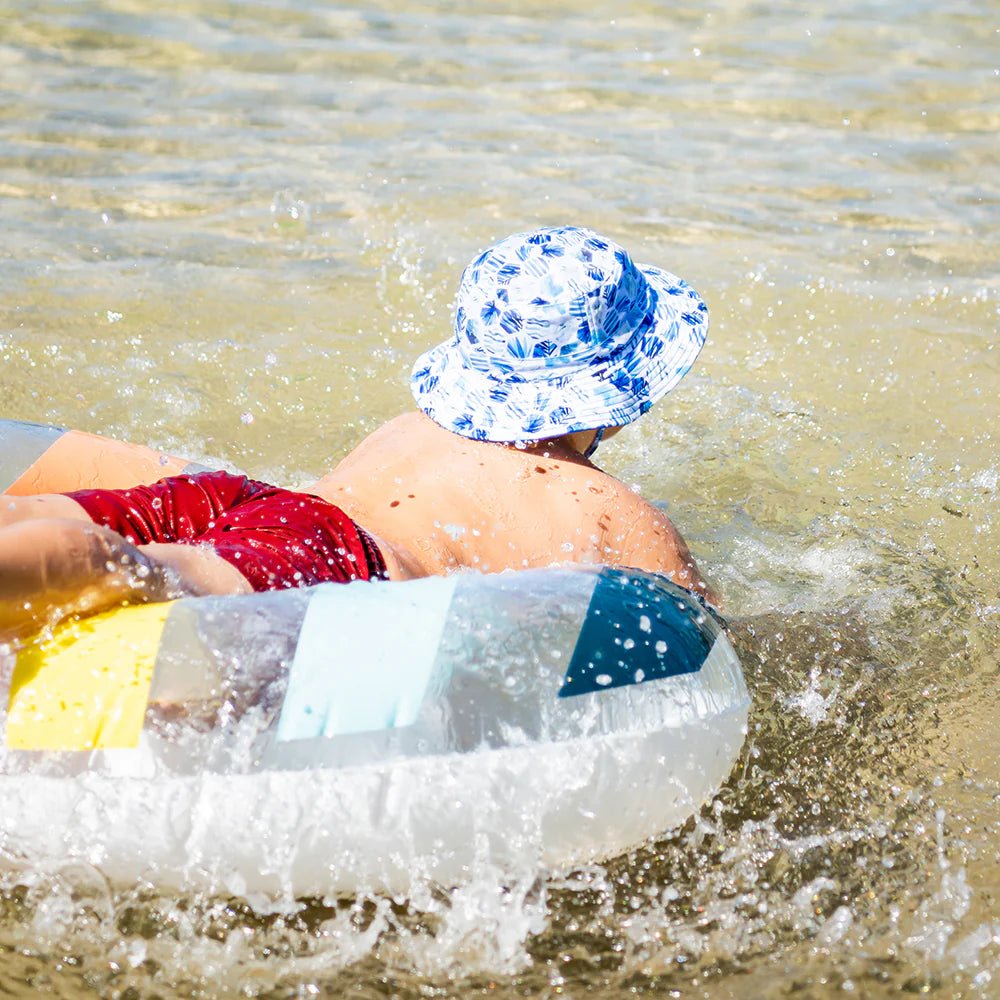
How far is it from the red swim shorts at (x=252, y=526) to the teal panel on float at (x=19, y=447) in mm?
311

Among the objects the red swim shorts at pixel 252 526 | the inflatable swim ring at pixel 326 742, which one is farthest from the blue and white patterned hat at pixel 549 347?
the inflatable swim ring at pixel 326 742

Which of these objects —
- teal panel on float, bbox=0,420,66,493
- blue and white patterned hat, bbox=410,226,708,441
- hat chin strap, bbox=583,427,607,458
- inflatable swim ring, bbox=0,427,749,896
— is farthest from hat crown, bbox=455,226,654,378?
teal panel on float, bbox=0,420,66,493

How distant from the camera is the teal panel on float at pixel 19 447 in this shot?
2824mm

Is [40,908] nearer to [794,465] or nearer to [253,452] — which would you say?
[253,452]

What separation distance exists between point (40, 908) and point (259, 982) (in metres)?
0.39

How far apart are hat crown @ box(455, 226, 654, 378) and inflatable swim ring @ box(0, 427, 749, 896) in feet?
2.12

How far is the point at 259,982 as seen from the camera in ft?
7.23

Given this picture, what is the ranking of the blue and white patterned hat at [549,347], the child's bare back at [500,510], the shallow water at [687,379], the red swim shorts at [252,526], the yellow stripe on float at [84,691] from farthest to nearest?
the blue and white patterned hat at [549,347] < the child's bare back at [500,510] < the red swim shorts at [252,526] < the shallow water at [687,379] < the yellow stripe on float at [84,691]

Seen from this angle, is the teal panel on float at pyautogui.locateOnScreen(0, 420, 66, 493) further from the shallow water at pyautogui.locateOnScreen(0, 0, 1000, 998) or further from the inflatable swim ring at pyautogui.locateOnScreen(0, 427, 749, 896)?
the shallow water at pyautogui.locateOnScreen(0, 0, 1000, 998)

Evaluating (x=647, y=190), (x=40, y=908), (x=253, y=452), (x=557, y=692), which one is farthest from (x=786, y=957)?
(x=647, y=190)

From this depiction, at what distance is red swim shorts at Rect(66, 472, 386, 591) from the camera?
2.44 m

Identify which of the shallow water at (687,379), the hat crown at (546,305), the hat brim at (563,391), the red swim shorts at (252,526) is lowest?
the shallow water at (687,379)

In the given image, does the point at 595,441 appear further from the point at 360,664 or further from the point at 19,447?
the point at 19,447

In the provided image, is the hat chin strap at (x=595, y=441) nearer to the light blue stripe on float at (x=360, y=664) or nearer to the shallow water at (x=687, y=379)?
the shallow water at (x=687, y=379)
